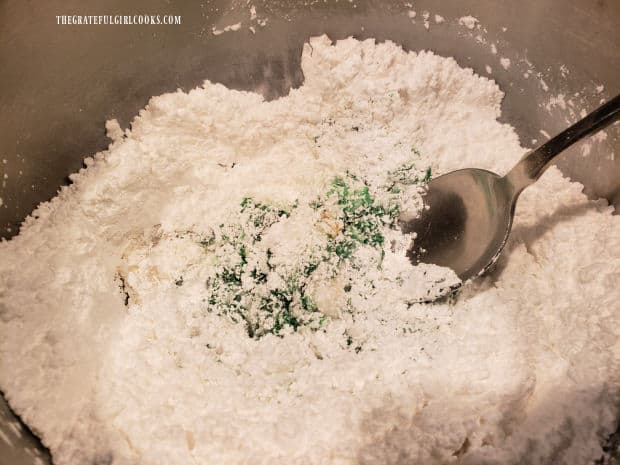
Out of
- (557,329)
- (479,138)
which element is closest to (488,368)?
(557,329)

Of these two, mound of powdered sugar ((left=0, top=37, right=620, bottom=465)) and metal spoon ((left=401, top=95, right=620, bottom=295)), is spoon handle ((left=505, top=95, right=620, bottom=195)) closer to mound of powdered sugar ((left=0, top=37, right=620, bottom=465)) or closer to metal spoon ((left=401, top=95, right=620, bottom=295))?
metal spoon ((left=401, top=95, right=620, bottom=295))

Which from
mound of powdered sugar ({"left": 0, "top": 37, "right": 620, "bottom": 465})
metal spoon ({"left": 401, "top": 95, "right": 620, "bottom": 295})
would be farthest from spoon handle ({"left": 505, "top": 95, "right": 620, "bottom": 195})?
mound of powdered sugar ({"left": 0, "top": 37, "right": 620, "bottom": 465})

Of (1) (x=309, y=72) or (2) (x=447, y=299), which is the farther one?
(1) (x=309, y=72)

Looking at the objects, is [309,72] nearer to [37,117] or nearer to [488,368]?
[37,117]

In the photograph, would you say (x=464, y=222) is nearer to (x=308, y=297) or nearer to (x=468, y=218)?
(x=468, y=218)

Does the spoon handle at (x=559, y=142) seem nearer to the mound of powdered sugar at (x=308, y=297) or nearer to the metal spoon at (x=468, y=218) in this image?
the metal spoon at (x=468, y=218)

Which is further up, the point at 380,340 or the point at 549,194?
the point at 549,194

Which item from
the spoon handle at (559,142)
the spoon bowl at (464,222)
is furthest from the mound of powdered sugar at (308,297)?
the spoon handle at (559,142)
